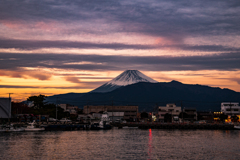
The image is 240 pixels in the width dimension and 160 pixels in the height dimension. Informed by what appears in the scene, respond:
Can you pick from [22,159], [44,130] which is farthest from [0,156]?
[44,130]

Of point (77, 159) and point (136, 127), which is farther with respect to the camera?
point (136, 127)

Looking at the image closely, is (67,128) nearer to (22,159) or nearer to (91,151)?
(91,151)

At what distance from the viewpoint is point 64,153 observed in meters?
68.8

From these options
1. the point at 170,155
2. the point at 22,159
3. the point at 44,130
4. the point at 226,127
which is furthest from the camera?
the point at 226,127

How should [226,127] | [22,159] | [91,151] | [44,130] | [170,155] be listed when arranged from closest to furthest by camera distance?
[22,159]
[170,155]
[91,151]
[44,130]
[226,127]

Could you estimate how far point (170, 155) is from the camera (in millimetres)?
66562

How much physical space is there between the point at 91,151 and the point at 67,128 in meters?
83.5

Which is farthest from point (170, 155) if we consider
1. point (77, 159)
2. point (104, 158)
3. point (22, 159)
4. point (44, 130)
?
point (44, 130)

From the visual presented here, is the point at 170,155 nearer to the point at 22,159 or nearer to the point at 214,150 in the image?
the point at 214,150

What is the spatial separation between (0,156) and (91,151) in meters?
19.0

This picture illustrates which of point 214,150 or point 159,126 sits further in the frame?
point 159,126

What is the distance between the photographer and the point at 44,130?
14762cm

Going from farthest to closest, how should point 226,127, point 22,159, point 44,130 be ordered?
point 226,127
point 44,130
point 22,159

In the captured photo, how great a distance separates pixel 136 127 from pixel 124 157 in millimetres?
116655
